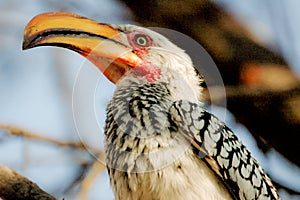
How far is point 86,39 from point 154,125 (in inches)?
20.7

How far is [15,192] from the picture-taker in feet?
6.32

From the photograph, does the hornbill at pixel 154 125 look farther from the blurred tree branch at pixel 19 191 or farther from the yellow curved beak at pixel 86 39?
the blurred tree branch at pixel 19 191

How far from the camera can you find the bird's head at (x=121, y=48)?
7.85 ft

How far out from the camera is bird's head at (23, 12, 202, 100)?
2393 mm

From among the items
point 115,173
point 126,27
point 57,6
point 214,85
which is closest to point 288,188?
point 214,85

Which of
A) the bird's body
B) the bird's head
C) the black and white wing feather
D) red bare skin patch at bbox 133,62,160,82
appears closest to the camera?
the bird's body

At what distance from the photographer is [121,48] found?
256cm

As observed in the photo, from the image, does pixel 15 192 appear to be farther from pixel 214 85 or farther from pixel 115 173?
pixel 214 85

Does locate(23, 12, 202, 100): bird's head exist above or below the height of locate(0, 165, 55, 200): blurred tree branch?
above

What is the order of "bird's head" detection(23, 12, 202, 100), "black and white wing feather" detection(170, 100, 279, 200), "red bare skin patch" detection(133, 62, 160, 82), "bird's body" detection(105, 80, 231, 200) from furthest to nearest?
"red bare skin patch" detection(133, 62, 160, 82) < "bird's head" detection(23, 12, 202, 100) < "black and white wing feather" detection(170, 100, 279, 200) < "bird's body" detection(105, 80, 231, 200)

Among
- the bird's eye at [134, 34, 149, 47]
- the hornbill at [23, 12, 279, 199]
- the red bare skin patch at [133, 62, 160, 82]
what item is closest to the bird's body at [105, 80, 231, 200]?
the hornbill at [23, 12, 279, 199]

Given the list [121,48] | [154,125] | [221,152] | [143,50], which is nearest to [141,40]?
[143,50]

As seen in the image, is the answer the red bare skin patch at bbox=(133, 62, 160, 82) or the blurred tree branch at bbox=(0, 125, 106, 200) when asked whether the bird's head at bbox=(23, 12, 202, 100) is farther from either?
the blurred tree branch at bbox=(0, 125, 106, 200)

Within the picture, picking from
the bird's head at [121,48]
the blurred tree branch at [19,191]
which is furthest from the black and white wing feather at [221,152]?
the blurred tree branch at [19,191]
